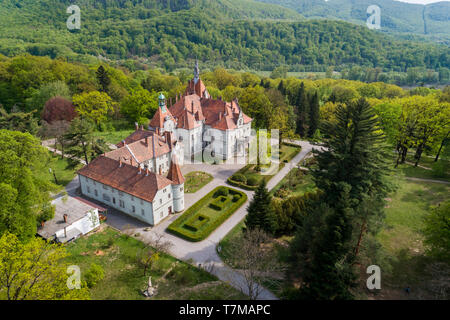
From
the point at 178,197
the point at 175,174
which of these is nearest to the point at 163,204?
the point at 178,197

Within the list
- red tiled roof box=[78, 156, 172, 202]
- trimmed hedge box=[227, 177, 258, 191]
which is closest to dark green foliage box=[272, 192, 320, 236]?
trimmed hedge box=[227, 177, 258, 191]

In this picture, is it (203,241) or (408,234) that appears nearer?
(203,241)

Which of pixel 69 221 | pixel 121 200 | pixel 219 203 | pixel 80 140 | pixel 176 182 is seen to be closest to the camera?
pixel 69 221

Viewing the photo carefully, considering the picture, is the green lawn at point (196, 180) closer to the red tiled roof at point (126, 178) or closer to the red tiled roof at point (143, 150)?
the red tiled roof at point (143, 150)

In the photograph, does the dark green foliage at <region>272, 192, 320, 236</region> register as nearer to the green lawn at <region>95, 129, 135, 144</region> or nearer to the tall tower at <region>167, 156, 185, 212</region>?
the tall tower at <region>167, 156, 185, 212</region>

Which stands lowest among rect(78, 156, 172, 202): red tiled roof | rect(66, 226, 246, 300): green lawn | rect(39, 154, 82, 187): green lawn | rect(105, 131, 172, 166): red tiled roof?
rect(66, 226, 246, 300): green lawn

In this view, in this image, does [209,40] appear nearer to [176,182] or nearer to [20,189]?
[176,182]

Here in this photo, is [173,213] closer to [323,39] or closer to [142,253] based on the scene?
[142,253]
